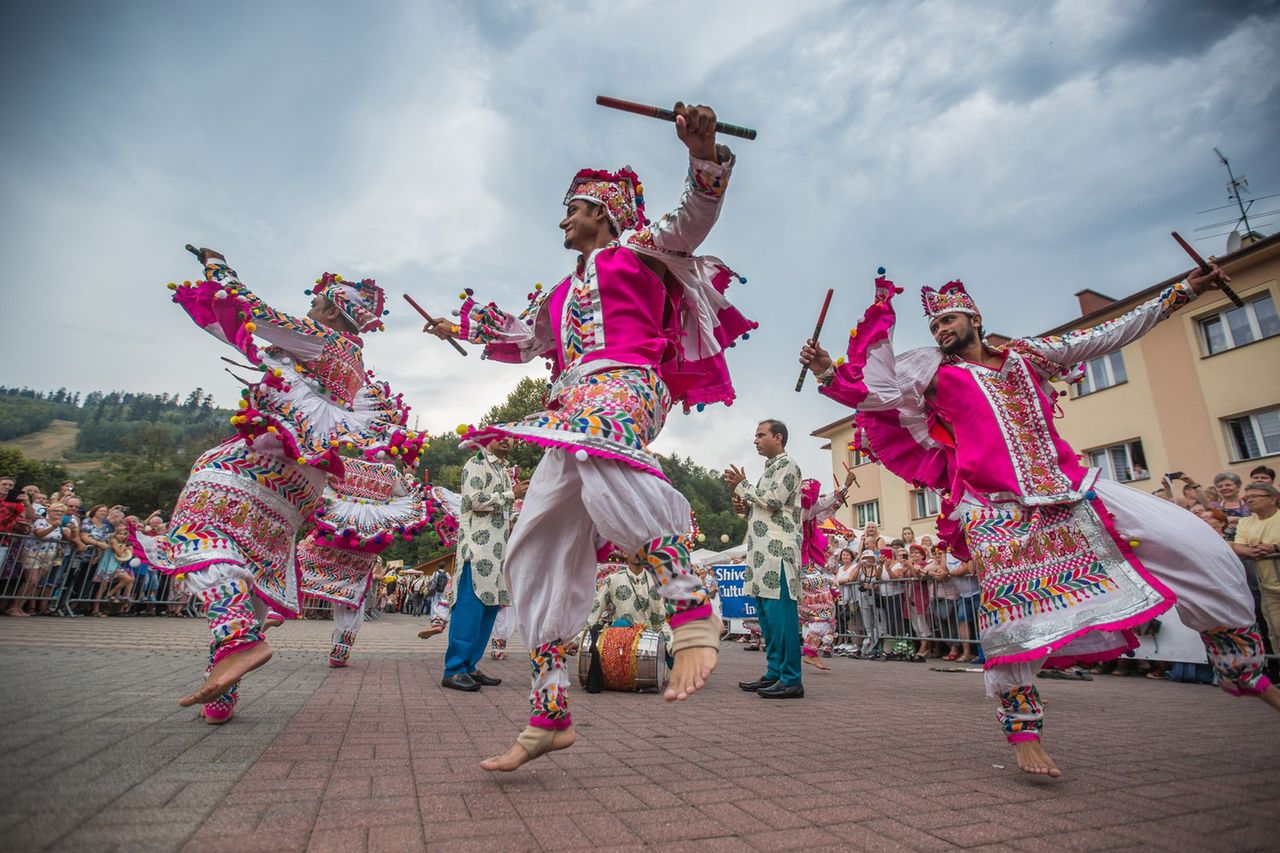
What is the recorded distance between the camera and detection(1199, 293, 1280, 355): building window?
52.7 feet

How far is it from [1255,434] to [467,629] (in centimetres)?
2050

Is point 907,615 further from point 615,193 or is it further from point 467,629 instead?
point 615,193

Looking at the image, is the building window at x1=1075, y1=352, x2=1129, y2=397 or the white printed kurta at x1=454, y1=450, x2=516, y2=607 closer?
the white printed kurta at x1=454, y1=450, x2=516, y2=607

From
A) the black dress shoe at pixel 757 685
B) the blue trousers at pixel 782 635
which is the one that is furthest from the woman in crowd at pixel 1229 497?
the black dress shoe at pixel 757 685

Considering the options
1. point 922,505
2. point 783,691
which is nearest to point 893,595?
point 783,691

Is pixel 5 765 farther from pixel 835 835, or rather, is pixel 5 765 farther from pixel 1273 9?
pixel 1273 9

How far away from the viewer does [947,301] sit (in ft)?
11.4

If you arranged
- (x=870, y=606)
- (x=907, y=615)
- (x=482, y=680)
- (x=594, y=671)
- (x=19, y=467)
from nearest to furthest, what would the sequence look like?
(x=482, y=680) < (x=594, y=671) < (x=907, y=615) < (x=870, y=606) < (x=19, y=467)

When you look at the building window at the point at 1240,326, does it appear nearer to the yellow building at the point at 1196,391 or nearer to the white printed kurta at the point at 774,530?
the yellow building at the point at 1196,391

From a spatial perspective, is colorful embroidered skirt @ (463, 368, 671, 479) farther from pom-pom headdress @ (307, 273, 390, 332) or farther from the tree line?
the tree line

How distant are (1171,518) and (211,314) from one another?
4.85 meters

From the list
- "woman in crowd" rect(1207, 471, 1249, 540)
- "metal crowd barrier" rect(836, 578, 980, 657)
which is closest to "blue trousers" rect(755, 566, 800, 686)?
"metal crowd barrier" rect(836, 578, 980, 657)

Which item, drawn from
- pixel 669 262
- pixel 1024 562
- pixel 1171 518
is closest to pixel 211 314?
pixel 669 262

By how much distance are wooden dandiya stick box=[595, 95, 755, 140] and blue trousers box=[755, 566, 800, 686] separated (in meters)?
4.35
